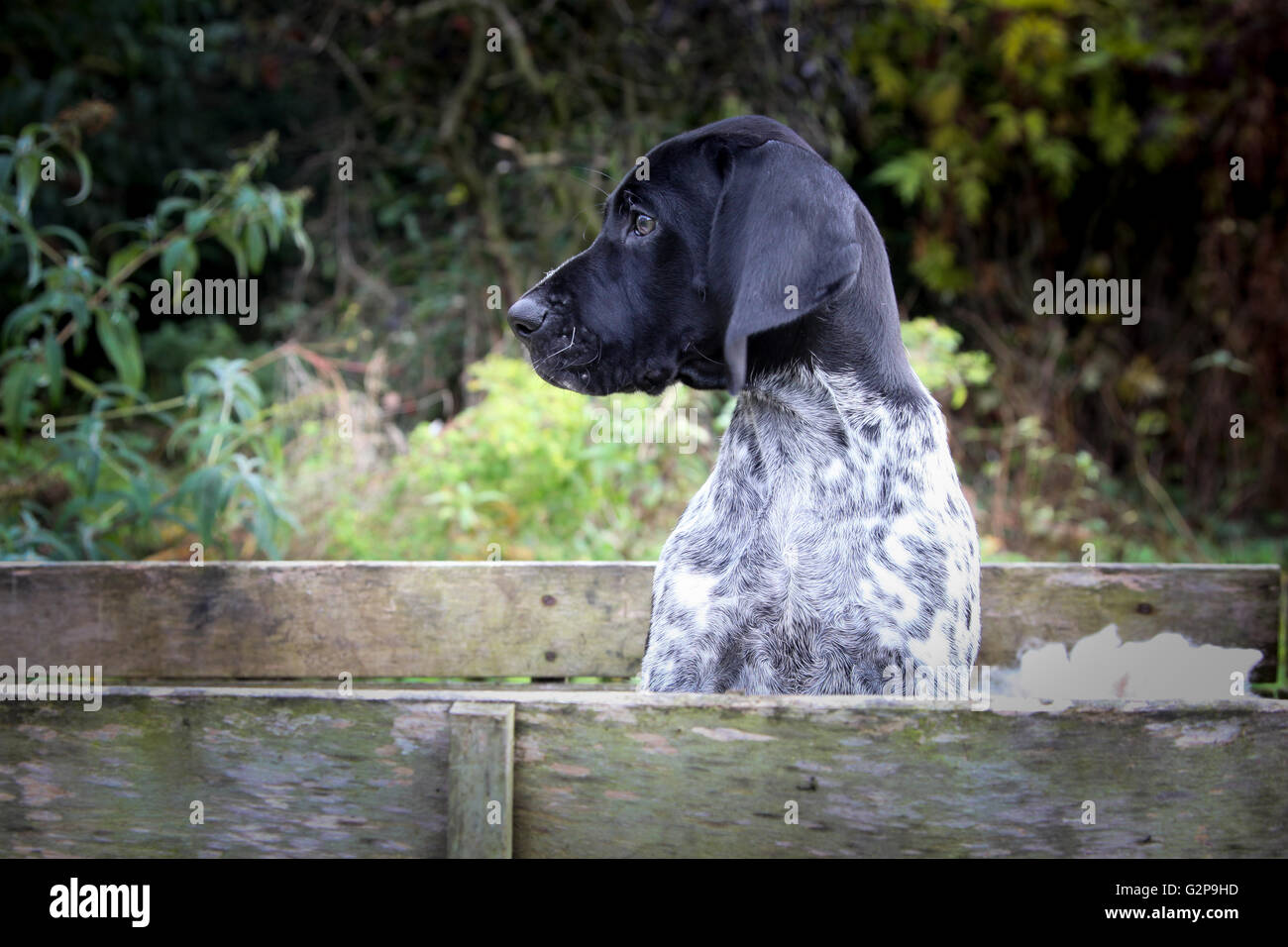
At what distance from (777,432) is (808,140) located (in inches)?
145

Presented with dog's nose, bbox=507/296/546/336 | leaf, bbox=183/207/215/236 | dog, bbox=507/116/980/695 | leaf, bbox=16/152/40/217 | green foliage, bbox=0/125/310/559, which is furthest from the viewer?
leaf, bbox=183/207/215/236

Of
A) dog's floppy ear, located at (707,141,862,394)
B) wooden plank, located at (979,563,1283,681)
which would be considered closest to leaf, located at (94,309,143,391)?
dog's floppy ear, located at (707,141,862,394)

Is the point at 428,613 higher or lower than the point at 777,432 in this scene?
lower

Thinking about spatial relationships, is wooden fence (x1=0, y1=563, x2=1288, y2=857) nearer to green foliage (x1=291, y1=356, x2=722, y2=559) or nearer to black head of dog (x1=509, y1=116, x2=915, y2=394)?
black head of dog (x1=509, y1=116, x2=915, y2=394)

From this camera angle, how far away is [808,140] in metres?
5.41

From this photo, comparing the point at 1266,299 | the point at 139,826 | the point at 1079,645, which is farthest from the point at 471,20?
the point at 139,826

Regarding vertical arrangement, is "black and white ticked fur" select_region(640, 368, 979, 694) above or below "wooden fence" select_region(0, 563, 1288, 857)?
above

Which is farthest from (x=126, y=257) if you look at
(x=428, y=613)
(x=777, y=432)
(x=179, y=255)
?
(x=777, y=432)

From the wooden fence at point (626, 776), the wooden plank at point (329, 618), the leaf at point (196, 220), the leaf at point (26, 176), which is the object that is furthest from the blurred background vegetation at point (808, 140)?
the wooden fence at point (626, 776)

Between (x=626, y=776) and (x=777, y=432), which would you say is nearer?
(x=626, y=776)

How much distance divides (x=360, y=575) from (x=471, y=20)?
448 centimetres

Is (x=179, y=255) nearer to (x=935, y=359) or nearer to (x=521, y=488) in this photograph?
(x=521, y=488)

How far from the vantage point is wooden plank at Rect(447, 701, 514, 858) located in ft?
4.71

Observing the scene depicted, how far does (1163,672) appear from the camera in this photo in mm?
2367
